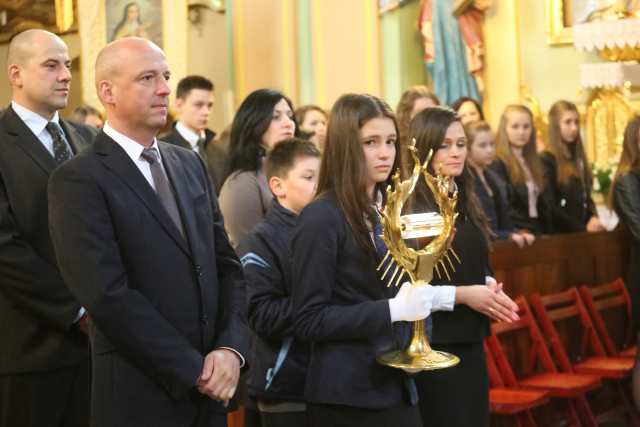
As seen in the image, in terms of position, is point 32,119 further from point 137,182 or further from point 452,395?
point 452,395

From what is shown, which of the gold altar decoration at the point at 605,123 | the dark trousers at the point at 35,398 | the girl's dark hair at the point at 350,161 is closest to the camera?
the girl's dark hair at the point at 350,161

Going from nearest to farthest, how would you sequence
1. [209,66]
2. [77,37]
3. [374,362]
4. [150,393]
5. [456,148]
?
1. [150,393]
2. [374,362]
3. [456,148]
4. [77,37]
5. [209,66]

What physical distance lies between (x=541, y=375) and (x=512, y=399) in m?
0.65

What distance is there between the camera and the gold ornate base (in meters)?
3.09

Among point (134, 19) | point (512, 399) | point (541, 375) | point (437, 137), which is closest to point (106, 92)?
point (437, 137)

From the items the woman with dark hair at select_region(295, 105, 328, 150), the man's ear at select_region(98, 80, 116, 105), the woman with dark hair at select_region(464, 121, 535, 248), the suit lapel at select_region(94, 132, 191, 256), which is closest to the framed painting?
the woman with dark hair at select_region(295, 105, 328, 150)

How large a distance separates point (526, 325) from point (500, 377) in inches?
17.2

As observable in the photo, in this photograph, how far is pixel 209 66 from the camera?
29.9ft

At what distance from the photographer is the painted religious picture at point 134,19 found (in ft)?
26.2

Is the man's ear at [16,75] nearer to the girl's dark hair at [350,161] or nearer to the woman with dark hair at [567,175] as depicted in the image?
the girl's dark hair at [350,161]

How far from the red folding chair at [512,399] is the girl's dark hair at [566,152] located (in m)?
2.23

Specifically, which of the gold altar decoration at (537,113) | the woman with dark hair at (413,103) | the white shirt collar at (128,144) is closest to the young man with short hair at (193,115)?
the woman with dark hair at (413,103)

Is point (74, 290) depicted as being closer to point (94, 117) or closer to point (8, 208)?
point (8, 208)

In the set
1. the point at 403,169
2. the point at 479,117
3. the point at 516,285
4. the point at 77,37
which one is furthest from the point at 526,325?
the point at 77,37
